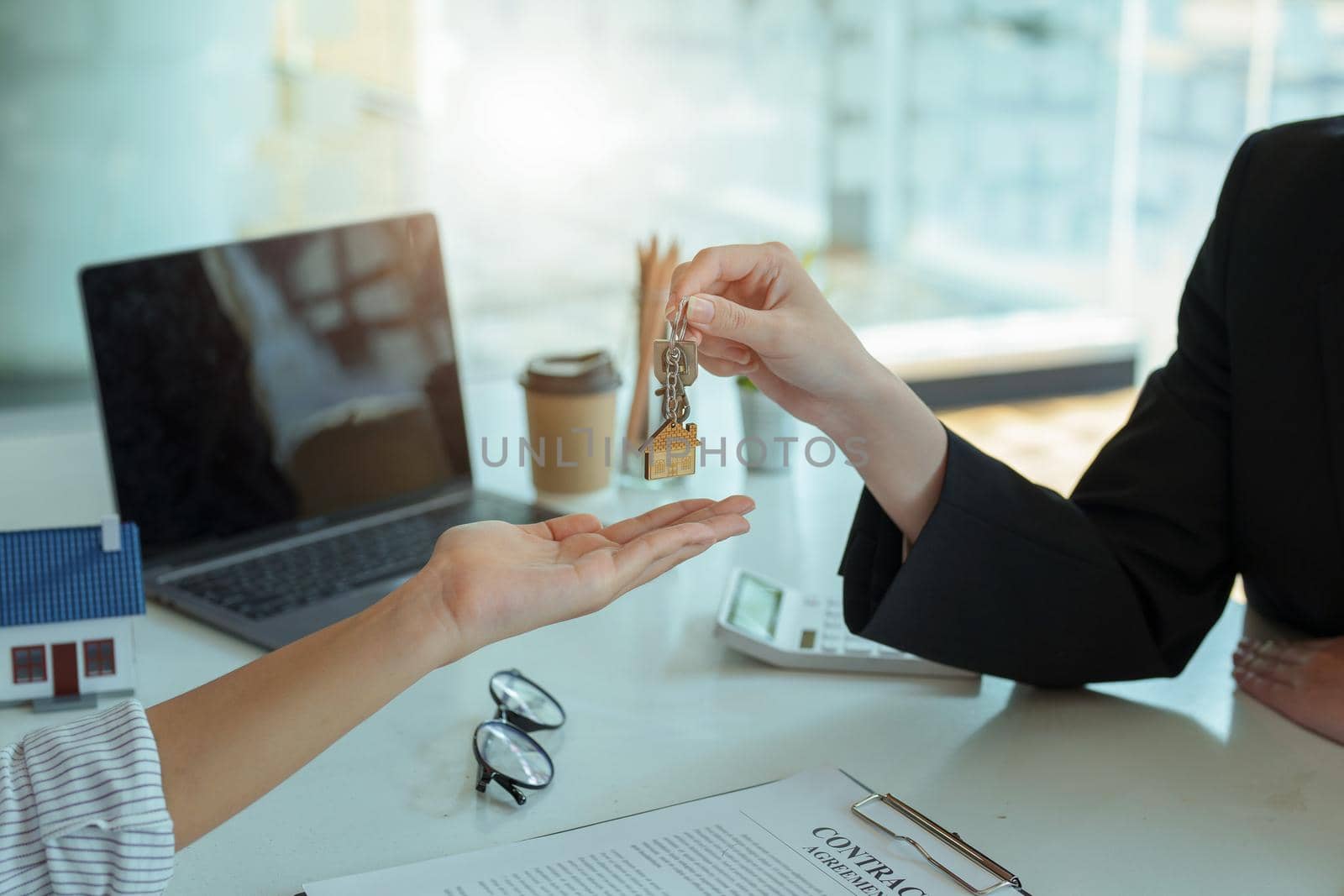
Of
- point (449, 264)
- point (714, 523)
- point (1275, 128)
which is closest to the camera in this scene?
point (714, 523)

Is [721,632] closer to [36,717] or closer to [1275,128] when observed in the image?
[36,717]

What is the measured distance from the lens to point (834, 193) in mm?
3934

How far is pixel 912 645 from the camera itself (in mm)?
982

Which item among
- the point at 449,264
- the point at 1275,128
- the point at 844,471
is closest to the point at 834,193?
the point at 449,264

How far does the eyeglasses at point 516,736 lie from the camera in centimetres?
86

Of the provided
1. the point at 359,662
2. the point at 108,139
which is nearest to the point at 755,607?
the point at 359,662

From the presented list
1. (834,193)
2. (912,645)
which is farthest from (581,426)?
(834,193)

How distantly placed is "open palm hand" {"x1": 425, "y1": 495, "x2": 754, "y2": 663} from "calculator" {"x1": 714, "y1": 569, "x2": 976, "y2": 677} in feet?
0.75

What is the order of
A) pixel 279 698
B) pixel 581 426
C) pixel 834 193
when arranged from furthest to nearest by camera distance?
pixel 834 193, pixel 581 426, pixel 279 698

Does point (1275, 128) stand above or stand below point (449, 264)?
above

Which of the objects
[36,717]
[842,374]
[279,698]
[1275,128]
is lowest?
[36,717]

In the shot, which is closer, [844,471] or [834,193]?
[844,471]

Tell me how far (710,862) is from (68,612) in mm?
547

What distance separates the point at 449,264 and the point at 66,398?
995mm
